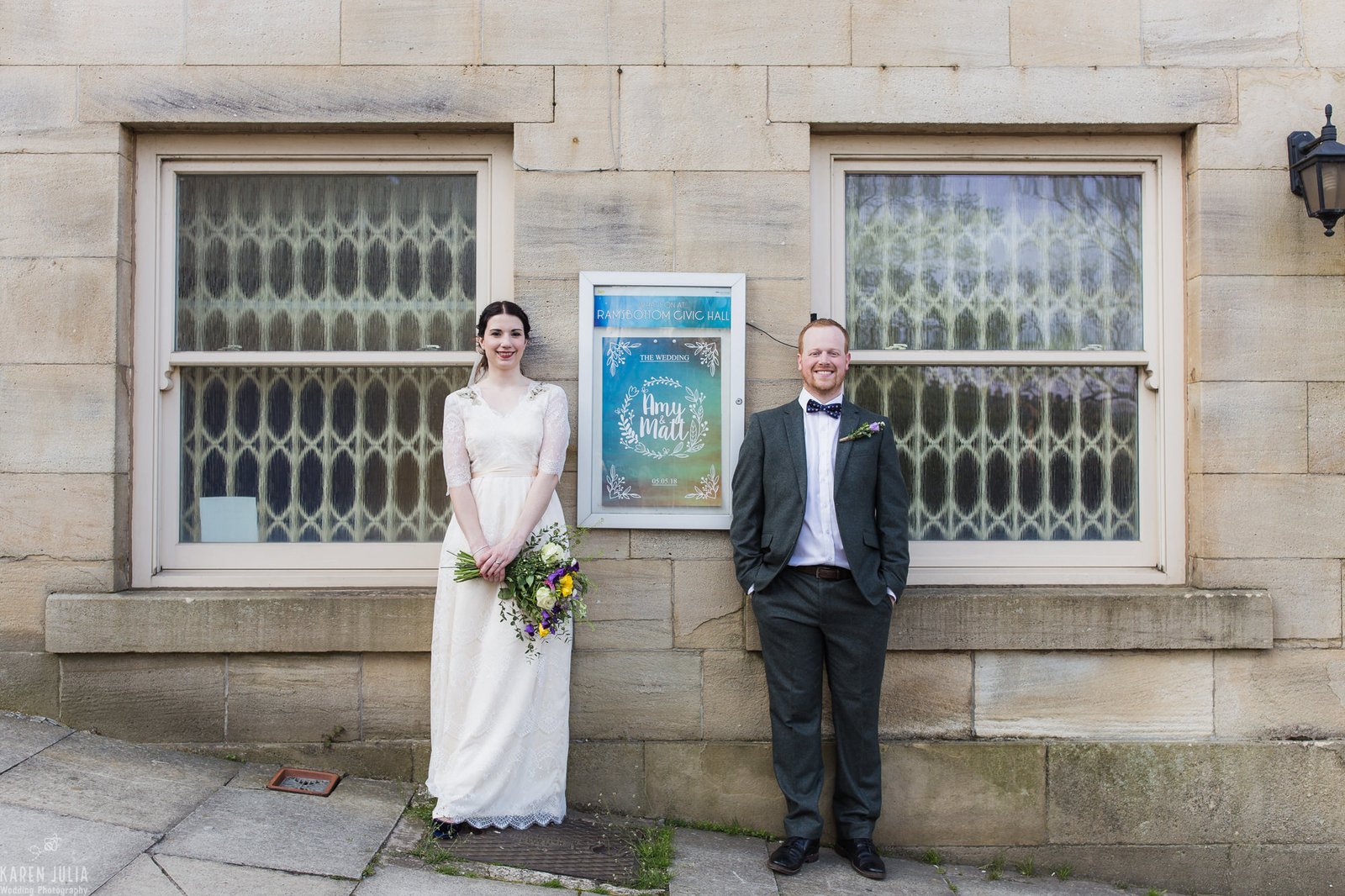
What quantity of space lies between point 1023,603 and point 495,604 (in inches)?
94.7

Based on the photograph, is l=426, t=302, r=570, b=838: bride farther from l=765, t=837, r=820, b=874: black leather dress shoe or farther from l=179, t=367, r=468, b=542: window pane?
l=765, t=837, r=820, b=874: black leather dress shoe

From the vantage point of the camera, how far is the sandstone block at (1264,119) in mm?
4504

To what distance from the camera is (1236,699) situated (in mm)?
4434

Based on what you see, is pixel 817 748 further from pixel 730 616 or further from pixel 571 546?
pixel 571 546

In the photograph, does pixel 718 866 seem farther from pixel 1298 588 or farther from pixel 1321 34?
pixel 1321 34

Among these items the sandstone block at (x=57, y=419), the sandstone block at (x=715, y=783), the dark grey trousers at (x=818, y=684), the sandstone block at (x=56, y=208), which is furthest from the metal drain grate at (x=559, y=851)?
the sandstone block at (x=56, y=208)

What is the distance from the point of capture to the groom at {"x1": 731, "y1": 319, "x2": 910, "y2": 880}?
156 inches

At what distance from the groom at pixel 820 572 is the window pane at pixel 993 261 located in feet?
2.53

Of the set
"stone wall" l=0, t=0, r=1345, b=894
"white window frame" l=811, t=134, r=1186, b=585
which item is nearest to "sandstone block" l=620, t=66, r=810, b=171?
"stone wall" l=0, t=0, r=1345, b=894

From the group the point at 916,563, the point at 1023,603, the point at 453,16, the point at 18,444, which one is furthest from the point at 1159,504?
the point at 18,444

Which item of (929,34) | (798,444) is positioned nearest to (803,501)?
(798,444)

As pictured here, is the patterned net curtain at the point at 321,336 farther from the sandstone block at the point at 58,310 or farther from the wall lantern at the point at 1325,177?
the wall lantern at the point at 1325,177

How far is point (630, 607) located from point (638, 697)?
42cm

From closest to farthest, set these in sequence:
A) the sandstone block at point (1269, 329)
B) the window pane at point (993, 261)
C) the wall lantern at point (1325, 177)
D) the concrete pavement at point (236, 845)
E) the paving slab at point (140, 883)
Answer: the paving slab at point (140, 883) → the concrete pavement at point (236, 845) → the wall lantern at point (1325, 177) → the sandstone block at point (1269, 329) → the window pane at point (993, 261)
